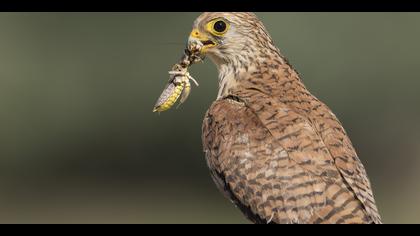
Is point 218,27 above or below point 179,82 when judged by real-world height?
above

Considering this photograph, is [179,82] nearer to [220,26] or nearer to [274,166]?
[220,26]

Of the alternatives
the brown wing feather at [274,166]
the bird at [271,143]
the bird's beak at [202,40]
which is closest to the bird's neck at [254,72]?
the bird at [271,143]

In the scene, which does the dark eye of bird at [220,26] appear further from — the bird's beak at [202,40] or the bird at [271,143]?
the bird's beak at [202,40]

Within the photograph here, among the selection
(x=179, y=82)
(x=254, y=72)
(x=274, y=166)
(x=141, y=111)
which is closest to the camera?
(x=274, y=166)

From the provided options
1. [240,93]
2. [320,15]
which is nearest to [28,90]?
[320,15]

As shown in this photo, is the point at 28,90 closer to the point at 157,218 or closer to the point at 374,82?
Answer: the point at 157,218

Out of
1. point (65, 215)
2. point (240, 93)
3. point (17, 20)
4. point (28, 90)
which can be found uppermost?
point (17, 20)

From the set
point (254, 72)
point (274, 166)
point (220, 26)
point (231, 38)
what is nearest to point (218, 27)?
point (220, 26)
